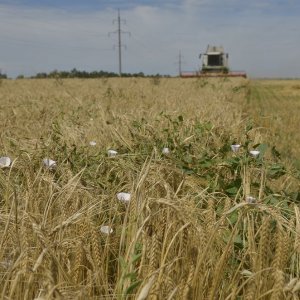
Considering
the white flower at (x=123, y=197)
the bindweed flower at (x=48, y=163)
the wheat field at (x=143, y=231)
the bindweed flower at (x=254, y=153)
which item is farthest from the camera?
the bindweed flower at (x=254, y=153)

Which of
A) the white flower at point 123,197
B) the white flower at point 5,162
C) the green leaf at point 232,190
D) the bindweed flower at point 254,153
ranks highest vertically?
the white flower at point 5,162

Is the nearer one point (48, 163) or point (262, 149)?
point (48, 163)

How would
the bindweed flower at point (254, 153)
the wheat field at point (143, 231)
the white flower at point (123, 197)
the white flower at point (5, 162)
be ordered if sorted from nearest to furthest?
1. the wheat field at point (143, 231)
2. the white flower at point (123, 197)
3. the white flower at point (5, 162)
4. the bindweed flower at point (254, 153)

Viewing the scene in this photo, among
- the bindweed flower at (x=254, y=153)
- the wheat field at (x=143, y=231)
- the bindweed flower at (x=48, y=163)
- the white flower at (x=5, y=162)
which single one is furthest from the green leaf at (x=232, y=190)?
the white flower at (x=5, y=162)

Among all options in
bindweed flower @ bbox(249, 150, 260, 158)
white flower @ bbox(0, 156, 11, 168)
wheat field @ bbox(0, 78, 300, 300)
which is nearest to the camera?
wheat field @ bbox(0, 78, 300, 300)

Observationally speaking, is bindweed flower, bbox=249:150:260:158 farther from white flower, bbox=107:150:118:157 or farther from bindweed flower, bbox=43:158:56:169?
bindweed flower, bbox=43:158:56:169

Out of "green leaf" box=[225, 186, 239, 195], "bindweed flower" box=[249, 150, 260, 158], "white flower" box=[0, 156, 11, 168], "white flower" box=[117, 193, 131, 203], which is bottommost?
"green leaf" box=[225, 186, 239, 195]

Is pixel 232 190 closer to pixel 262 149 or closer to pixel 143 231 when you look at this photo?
pixel 262 149

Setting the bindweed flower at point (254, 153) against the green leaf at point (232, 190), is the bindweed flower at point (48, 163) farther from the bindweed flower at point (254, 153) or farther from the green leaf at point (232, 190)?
the bindweed flower at point (254, 153)

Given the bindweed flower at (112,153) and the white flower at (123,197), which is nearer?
the white flower at (123,197)

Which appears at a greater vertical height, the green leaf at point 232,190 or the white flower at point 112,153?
the white flower at point 112,153

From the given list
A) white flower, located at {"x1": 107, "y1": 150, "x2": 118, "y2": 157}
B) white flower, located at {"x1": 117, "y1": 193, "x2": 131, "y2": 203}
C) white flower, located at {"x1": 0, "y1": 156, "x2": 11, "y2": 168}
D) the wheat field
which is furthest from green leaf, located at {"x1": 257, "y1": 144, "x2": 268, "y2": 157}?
white flower, located at {"x1": 0, "y1": 156, "x2": 11, "y2": 168}

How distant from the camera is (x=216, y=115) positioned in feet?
16.8

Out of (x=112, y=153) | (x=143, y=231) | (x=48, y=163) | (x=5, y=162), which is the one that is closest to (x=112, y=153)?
(x=112, y=153)
